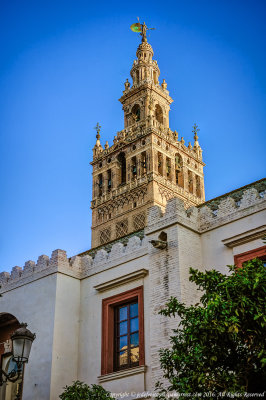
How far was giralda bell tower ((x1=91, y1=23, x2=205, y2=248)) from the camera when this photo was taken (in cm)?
4609

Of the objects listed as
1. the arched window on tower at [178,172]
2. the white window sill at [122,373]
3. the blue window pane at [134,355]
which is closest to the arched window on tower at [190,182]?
the arched window on tower at [178,172]

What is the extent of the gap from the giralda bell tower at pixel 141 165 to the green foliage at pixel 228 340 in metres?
34.7

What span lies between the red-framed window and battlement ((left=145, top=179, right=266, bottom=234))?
910mm

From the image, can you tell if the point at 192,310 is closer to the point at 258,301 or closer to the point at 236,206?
the point at 258,301

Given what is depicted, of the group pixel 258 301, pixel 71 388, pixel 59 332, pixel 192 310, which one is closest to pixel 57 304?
pixel 59 332

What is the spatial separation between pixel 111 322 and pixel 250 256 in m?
4.17

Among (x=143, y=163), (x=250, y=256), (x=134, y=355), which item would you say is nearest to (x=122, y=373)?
(x=134, y=355)

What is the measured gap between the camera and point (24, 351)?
981 cm

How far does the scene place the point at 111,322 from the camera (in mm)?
15000

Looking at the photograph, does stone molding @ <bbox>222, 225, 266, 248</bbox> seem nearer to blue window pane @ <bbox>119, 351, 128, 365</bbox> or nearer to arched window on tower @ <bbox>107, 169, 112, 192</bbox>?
blue window pane @ <bbox>119, 351, 128, 365</bbox>

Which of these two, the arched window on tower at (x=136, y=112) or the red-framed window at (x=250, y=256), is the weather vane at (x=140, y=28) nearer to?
the arched window on tower at (x=136, y=112)

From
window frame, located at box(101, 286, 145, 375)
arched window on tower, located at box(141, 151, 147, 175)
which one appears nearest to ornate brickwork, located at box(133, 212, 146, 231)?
arched window on tower, located at box(141, 151, 147, 175)

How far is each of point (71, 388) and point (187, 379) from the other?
444 cm

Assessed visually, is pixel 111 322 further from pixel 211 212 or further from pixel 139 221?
pixel 139 221
